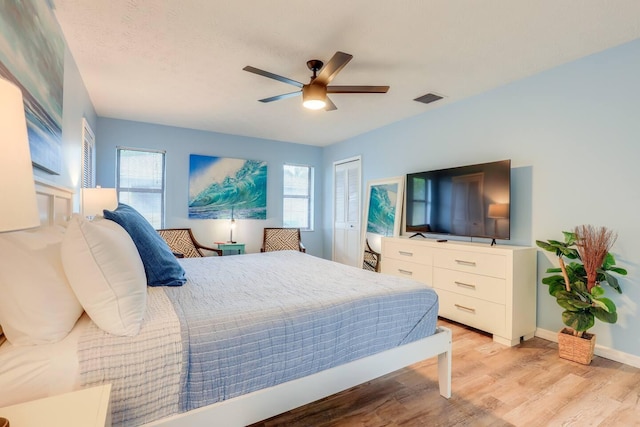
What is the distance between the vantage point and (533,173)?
9.52ft

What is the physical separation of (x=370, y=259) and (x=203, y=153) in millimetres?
3091

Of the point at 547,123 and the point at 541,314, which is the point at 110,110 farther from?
the point at 541,314

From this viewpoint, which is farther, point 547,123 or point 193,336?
point 547,123

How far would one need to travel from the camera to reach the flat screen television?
2955 millimetres

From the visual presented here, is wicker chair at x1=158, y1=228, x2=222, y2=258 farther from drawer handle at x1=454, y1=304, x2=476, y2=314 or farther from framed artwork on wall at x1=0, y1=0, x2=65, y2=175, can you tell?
drawer handle at x1=454, y1=304, x2=476, y2=314

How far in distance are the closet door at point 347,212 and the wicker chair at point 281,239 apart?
711 millimetres

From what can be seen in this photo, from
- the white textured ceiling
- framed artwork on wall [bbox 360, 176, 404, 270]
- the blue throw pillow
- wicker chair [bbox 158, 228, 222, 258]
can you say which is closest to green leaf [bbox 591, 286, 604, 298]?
the white textured ceiling

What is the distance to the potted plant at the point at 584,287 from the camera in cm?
228

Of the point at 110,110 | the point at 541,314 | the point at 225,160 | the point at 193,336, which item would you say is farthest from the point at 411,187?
the point at 110,110

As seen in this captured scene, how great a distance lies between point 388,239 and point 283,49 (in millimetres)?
2506

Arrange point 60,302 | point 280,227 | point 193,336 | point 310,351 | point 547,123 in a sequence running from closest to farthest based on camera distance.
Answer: point 60,302 → point 193,336 → point 310,351 → point 547,123 → point 280,227

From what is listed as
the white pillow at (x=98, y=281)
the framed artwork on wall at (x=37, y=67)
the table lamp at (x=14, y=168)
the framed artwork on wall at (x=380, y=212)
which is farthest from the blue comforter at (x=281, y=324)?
the framed artwork on wall at (x=380, y=212)

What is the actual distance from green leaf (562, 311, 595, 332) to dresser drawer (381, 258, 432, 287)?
4.10 feet

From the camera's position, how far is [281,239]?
5176 mm
